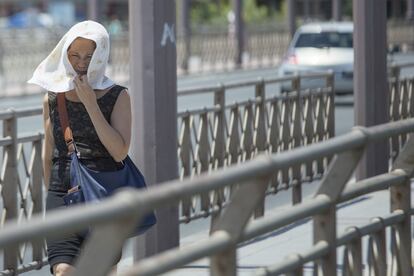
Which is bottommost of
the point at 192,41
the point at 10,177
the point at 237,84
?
the point at 192,41

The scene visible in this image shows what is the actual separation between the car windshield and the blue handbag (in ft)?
73.8

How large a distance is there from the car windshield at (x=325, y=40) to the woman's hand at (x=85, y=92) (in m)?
22.6

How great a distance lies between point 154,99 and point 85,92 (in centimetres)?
291

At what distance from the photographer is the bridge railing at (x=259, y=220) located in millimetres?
3551

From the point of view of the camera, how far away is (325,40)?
28719 millimetres

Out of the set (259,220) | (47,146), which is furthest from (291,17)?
(259,220)

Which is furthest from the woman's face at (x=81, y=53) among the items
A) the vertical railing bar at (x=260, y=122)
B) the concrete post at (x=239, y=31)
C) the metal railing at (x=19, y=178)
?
the concrete post at (x=239, y=31)

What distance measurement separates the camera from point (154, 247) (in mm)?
8898

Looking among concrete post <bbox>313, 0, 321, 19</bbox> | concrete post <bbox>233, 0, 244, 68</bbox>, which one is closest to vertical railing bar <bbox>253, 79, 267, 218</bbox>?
concrete post <bbox>233, 0, 244, 68</bbox>

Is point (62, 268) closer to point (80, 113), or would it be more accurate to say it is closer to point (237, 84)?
point (80, 113)

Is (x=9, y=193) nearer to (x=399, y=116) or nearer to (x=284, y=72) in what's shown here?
(x=399, y=116)

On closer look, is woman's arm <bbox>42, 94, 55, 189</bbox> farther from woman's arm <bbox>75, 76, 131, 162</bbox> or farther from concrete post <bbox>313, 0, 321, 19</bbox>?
concrete post <bbox>313, 0, 321, 19</bbox>

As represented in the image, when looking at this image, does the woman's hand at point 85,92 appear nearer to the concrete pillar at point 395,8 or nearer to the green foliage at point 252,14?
the green foliage at point 252,14

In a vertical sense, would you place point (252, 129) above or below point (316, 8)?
above
